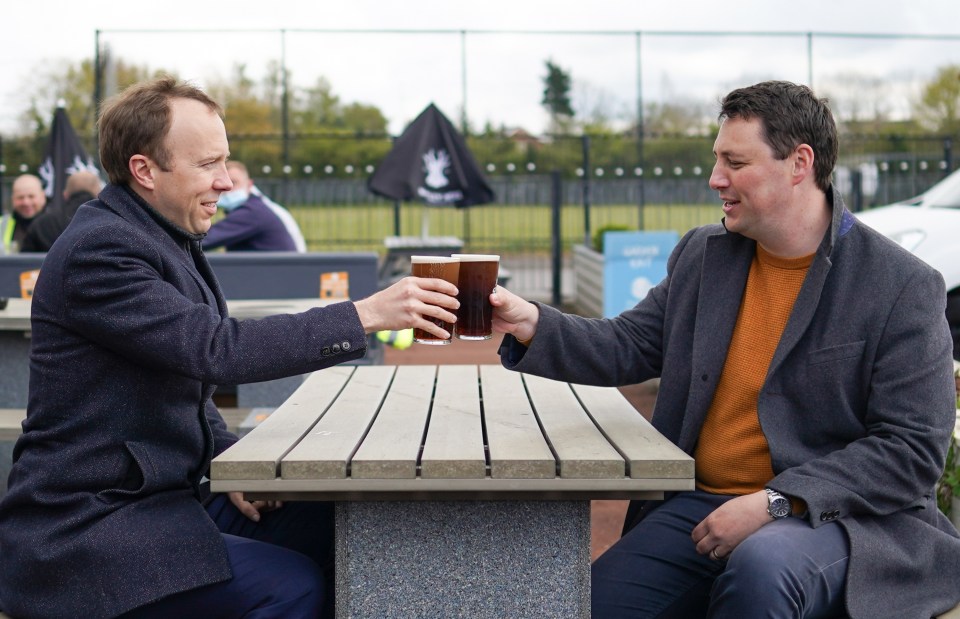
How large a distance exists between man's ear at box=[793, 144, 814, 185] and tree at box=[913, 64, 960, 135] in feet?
60.3

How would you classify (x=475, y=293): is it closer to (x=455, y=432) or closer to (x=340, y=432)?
(x=455, y=432)

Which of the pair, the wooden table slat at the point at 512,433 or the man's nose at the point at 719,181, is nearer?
the wooden table slat at the point at 512,433

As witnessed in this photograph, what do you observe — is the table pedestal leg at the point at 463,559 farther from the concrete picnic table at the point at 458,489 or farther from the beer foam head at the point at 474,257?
the beer foam head at the point at 474,257

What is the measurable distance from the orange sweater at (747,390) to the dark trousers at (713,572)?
0.08 m

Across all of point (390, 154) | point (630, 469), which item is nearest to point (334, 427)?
point (630, 469)

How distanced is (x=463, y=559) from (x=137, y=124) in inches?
50.0

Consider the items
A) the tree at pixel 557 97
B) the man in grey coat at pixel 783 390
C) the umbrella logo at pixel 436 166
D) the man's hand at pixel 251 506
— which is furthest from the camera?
the tree at pixel 557 97

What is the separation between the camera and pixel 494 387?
3135 mm

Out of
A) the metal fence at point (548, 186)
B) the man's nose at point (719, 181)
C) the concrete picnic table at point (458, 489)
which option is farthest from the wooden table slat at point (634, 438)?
the metal fence at point (548, 186)

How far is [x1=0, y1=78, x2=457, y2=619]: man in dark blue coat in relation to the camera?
7.25 ft

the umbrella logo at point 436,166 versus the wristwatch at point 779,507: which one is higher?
the umbrella logo at point 436,166

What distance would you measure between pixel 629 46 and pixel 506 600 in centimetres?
1572

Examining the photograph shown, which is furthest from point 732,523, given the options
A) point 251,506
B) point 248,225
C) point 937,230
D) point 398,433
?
point 248,225

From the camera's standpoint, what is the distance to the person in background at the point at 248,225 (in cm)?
757
